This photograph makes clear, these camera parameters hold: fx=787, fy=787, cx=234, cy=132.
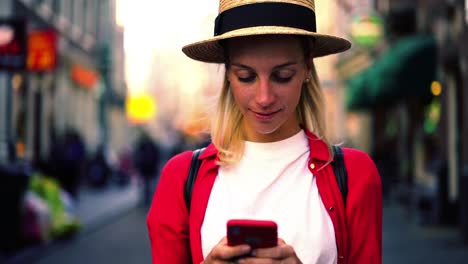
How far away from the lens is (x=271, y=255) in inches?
86.4

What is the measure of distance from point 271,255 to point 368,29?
20728 mm

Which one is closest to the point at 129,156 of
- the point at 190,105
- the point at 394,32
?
the point at 394,32

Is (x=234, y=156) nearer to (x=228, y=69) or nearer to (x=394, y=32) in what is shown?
(x=228, y=69)

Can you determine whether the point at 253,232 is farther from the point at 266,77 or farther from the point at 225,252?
the point at 266,77

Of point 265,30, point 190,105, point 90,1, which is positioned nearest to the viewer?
point 265,30

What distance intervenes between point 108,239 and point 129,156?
20618mm

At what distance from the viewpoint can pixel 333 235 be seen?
8.03 ft

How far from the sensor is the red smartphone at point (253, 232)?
84.9 inches

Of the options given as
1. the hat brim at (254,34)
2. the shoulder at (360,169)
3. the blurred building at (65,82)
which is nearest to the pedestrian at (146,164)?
the blurred building at (65,82)

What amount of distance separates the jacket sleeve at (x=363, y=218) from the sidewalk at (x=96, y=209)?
817cm

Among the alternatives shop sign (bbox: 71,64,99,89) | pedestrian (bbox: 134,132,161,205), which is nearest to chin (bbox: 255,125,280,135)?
pedestrian (bbox: 134,132,161,205)

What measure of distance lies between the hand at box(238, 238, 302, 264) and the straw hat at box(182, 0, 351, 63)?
64cm

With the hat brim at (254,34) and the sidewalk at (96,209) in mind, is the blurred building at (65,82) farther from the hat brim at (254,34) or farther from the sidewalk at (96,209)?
the hat brim at (254,34)

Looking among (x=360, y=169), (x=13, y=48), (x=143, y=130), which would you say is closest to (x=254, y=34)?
(x=360, y=169)
